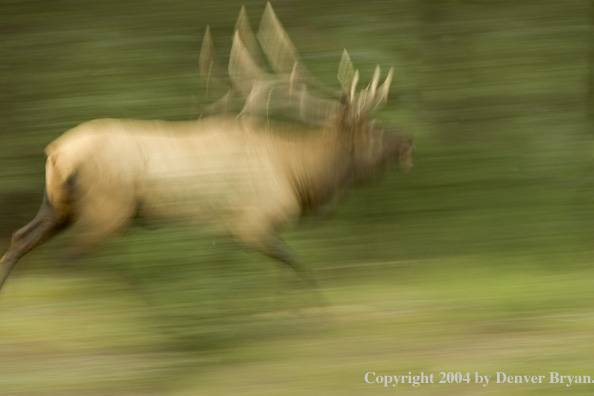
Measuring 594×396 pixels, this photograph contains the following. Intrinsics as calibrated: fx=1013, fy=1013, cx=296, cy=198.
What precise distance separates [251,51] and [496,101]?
98.2 inches

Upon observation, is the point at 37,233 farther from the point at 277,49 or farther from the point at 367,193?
the point at 367,193

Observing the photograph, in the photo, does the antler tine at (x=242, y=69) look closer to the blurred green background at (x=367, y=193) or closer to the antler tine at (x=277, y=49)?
the antler tine at (x=277, y=49)

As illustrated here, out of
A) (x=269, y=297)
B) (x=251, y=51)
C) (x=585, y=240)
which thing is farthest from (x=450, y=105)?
(x=269, y=297)

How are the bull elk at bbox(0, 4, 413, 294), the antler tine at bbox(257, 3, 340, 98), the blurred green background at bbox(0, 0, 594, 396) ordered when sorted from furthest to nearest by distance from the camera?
1. the antler tine at bbox(257, 3, 340, 98)
2. the blurred green background at bbox(0, 0, 594, 396)
3. the bull elk at bbox(0, 4, 413, 294)

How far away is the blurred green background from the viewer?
5.79m

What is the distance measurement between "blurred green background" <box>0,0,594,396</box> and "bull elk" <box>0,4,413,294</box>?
0.52 meters

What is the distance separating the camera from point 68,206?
5.46m

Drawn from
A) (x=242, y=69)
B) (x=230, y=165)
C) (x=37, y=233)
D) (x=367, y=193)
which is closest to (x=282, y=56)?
(x=242, y=69)

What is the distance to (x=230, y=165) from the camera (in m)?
5.78

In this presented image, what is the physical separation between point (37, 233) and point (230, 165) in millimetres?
1132

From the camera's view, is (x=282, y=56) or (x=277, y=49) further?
(x=282, y=56)

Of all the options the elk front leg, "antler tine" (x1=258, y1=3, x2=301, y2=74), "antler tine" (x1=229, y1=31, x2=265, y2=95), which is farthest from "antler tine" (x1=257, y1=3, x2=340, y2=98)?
the elk front leg

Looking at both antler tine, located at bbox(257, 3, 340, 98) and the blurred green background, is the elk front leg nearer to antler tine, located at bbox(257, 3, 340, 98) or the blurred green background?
the blurred green background

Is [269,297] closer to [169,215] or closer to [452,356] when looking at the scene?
[169,215]
